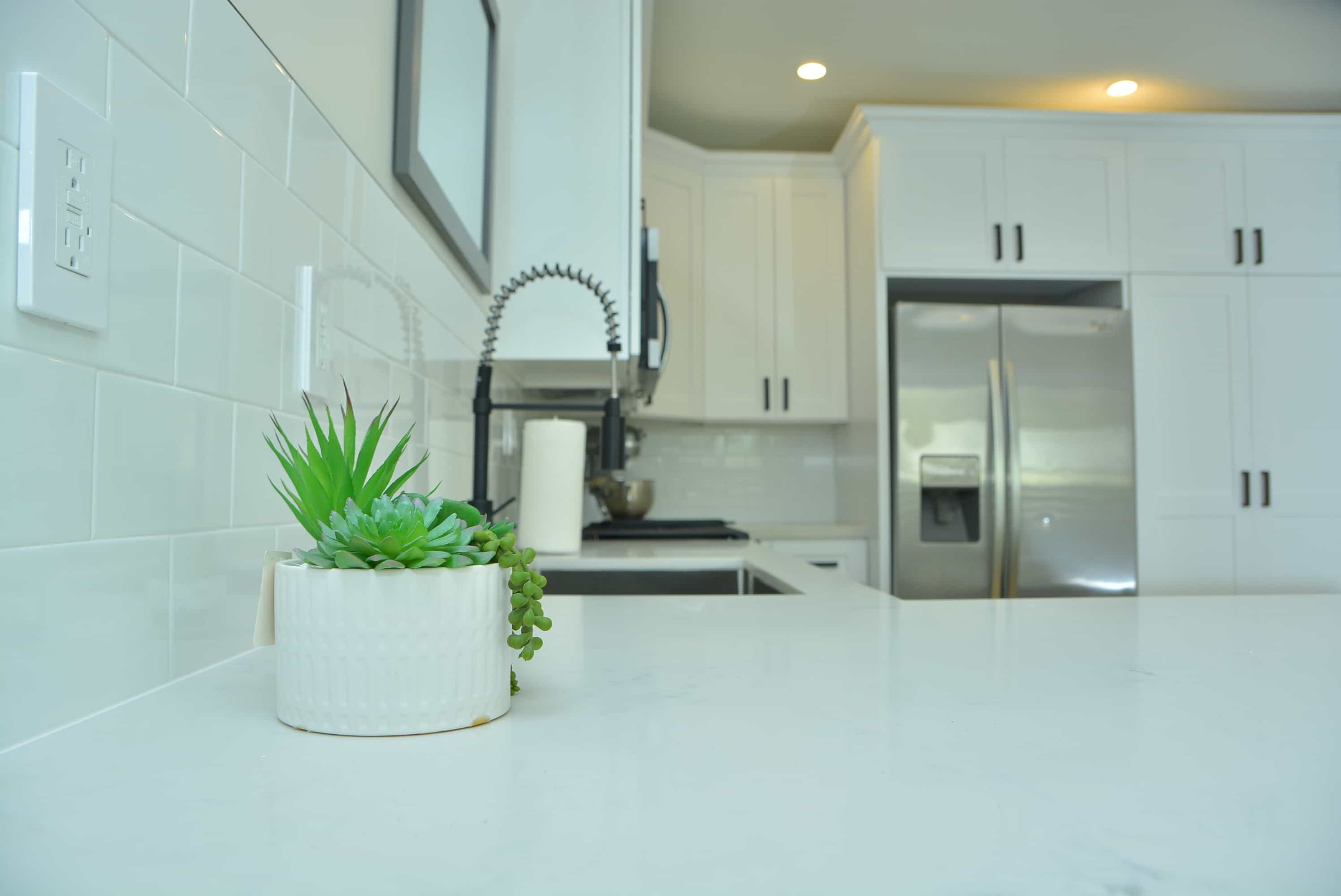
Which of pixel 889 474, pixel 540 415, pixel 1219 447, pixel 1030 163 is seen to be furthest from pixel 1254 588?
pixel 540 415

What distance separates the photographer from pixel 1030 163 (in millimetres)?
3111

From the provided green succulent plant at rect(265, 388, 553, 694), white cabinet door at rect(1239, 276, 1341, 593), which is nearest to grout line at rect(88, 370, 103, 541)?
green succulent plant at rect(265, 388, 553, 694)

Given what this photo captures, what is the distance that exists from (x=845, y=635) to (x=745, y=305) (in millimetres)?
2740

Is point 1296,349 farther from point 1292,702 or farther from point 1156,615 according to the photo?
point 1292,702

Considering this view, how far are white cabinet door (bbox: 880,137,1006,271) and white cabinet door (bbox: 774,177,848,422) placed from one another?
40 centimetres

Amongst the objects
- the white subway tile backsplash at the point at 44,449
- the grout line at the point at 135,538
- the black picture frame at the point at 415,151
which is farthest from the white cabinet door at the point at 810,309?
the white subway tile backsplash at the point at 44,449

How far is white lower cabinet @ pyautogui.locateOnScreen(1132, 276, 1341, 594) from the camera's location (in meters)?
3.09

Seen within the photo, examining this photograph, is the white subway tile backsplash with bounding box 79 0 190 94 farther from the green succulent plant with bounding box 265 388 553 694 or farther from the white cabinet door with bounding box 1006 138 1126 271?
the white cabinet door with bounding box 1006 138 1126 271

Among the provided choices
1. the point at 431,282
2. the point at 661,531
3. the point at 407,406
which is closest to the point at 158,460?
the point at 407,406

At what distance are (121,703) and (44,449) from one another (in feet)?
0.54

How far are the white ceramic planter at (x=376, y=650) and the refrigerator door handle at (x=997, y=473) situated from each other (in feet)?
8.99

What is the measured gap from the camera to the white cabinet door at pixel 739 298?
11.2 feet

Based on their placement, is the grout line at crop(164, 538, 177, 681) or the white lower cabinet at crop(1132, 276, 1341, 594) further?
the white lower cabinet at crop(1132, 276, 1341, 594)

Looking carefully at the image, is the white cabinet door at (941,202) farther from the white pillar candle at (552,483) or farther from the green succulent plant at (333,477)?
the green succulent plant at (333,477)
